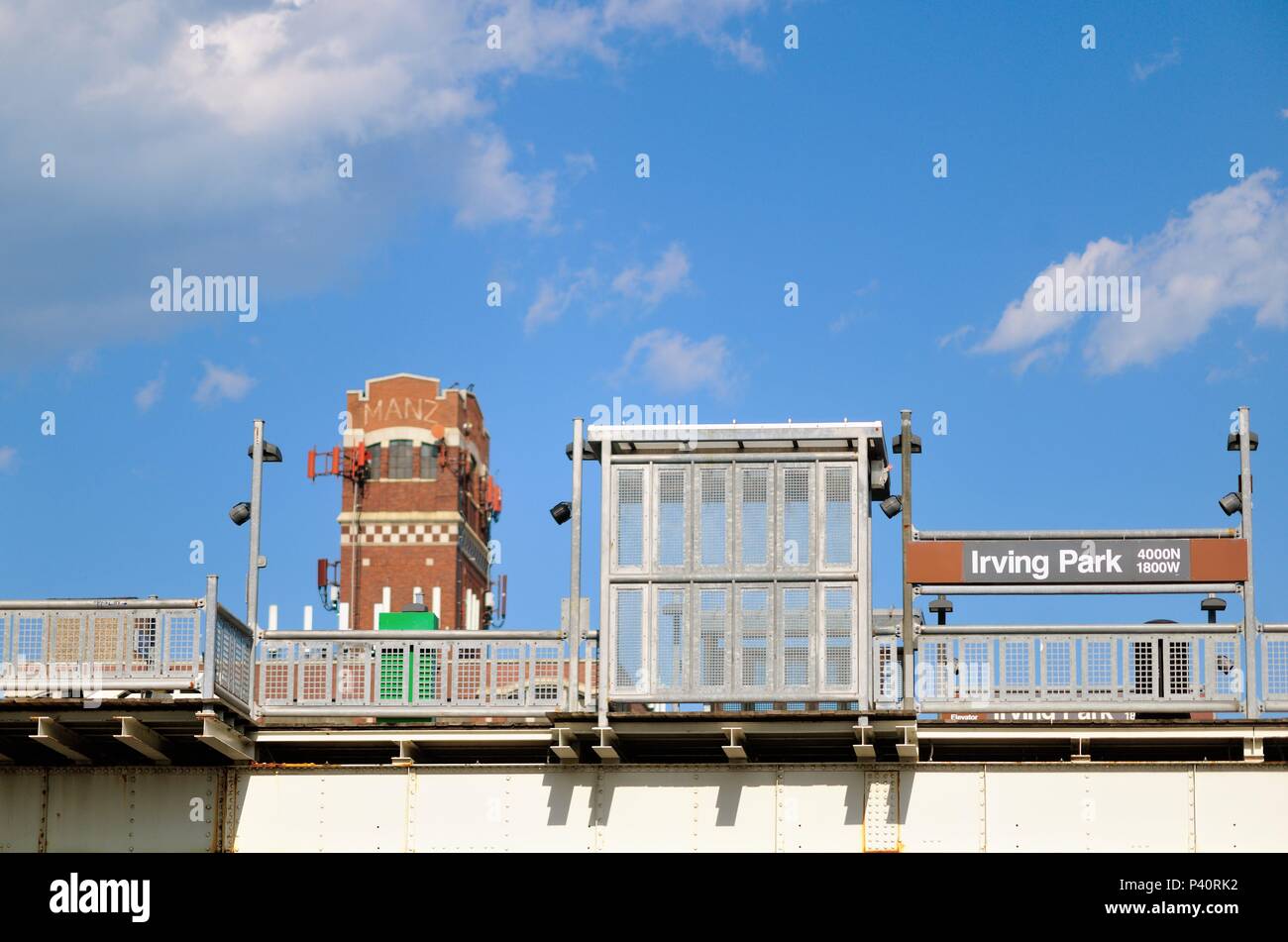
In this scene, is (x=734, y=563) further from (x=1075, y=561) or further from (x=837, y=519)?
(x=1075, y=561)

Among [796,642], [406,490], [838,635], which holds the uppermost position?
[406,490]

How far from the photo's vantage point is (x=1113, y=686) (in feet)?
105

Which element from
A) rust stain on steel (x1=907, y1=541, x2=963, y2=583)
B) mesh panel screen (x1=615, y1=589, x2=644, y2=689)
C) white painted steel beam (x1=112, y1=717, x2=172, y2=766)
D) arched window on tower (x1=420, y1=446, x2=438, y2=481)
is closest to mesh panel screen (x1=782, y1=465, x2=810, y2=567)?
A: rust stain on steel (x1=907, y1=541, x2=963, y2=583)

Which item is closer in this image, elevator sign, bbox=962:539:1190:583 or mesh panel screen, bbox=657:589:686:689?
mesh panel screen, bbox=657:589:686:689

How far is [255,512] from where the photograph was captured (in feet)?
111

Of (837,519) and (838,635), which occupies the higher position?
(837,519)

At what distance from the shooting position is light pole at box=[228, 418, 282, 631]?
3359 cm

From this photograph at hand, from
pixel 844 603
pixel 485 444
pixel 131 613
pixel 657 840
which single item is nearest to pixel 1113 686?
pixel 844 603

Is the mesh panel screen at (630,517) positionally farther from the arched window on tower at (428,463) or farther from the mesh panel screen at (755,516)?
the arched window on tower at (428,463)

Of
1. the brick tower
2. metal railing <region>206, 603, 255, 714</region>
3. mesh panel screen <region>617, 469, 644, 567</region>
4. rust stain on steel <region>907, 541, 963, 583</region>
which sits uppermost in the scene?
the brick tower

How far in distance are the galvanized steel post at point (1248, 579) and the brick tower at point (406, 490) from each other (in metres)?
78.0

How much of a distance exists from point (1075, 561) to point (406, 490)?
3102 inches

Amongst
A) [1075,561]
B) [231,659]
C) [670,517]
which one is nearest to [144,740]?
[231,659]

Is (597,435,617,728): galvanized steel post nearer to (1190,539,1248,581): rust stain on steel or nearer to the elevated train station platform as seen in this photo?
the elevated train station platform
